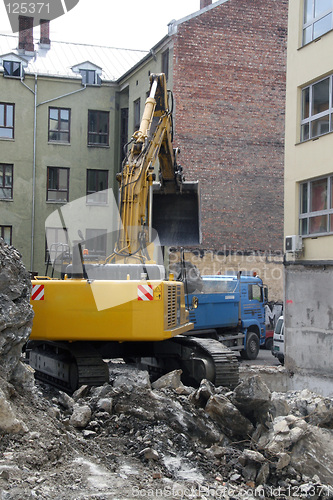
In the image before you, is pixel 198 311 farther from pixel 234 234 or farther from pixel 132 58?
pixel 132 58

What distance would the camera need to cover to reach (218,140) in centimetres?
2600

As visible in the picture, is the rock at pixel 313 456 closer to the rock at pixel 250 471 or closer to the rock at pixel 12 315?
the rock at pixel 250 471

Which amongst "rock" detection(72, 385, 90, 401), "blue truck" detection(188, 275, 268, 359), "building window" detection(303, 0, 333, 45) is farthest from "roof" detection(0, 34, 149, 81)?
"rock" detection(72, 385, 90, 401)

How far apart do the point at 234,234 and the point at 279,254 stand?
2279 millimetres

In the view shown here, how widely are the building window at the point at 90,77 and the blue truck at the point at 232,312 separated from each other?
56.2ft

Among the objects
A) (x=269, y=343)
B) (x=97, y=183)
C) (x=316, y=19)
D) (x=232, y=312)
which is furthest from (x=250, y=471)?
(x=97, y=183)

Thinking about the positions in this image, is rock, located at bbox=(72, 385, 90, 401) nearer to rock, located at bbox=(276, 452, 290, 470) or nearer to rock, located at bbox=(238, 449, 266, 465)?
rock, located at bbox=(238, 449, 266, 465)

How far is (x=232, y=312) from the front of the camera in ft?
61.6

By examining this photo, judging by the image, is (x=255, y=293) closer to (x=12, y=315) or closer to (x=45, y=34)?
(x=12, y=315)

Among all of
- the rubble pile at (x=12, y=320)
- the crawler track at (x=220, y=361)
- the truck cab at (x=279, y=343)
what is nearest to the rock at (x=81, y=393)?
the rubble pile at (x=12, y=320)

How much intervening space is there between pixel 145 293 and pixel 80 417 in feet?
7.21

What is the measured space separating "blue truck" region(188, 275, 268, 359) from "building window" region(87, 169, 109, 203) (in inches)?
557

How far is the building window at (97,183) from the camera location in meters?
32.5

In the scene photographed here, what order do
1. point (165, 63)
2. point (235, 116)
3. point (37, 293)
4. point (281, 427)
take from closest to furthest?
point (281, 427), point (37, 293), point (235, 116), point (165, 63)
